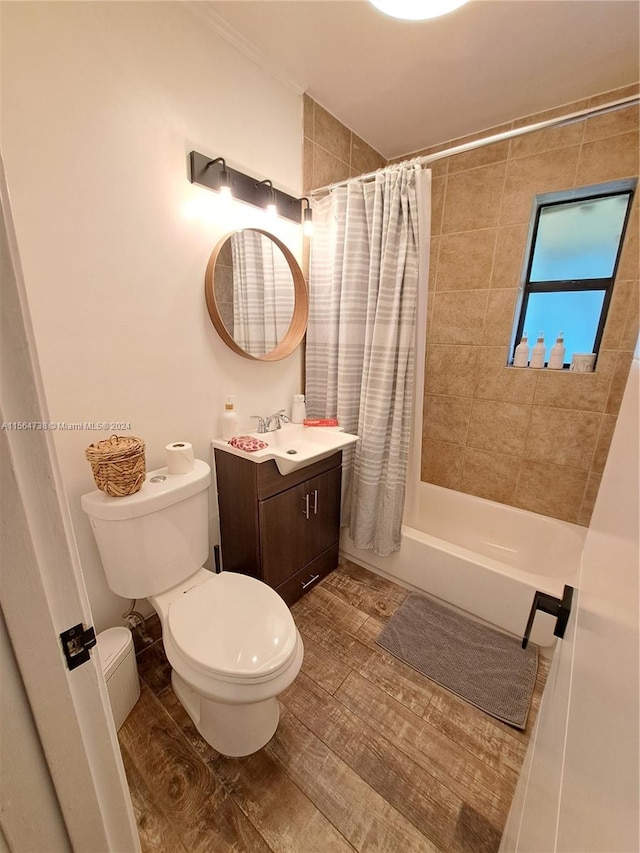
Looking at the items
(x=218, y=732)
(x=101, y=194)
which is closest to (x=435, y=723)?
(x=218, y=732)

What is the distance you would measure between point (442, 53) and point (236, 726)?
2761 millimetres

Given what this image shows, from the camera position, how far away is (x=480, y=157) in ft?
6.54

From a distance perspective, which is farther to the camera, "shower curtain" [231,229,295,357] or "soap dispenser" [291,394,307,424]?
"soap dispenser" [291,394,307,424]

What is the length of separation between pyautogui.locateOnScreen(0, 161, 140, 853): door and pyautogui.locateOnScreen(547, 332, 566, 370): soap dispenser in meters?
2.35

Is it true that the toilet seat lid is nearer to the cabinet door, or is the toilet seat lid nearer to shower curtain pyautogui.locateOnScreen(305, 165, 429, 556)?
the cabinet door

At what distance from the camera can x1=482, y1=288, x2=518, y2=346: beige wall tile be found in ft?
6.70

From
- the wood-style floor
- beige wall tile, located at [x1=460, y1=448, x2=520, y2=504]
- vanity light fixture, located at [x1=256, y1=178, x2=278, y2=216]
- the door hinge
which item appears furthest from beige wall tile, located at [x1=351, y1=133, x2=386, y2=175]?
the wood-style floor

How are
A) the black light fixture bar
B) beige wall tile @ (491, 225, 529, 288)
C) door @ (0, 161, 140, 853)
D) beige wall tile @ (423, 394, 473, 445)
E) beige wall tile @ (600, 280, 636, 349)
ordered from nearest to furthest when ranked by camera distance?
door @ (0, 161, 140, 853) < the black light fixture bar < beige wall tile @ (600, 280, 636, 349) < beige wall tile @ (491, 225, 529, 288) < beige wall tile @ (423, 394, 473, 445)

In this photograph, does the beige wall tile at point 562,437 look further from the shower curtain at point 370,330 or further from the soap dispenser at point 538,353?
the shower curtain at point 370,330

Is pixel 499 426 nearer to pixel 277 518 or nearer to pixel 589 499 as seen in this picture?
pixel 589 499

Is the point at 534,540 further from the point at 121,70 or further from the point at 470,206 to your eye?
the point at 121,70

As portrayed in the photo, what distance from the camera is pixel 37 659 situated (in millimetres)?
426

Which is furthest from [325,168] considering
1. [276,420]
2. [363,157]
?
[276,420]

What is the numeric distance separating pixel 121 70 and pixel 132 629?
85.3 inches
